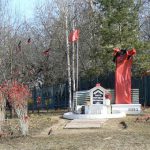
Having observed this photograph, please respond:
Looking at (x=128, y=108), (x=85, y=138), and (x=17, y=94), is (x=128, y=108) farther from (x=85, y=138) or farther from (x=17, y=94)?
(x=85, y=138)

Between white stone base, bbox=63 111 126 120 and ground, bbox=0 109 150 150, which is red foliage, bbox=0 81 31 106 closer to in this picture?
ground, bbox=0 109 150 150

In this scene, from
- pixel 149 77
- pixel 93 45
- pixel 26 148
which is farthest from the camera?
pixel 93 45

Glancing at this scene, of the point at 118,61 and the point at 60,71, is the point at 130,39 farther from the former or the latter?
the point at 60,71

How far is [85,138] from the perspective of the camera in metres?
12.2

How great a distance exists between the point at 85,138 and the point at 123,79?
8015 mm

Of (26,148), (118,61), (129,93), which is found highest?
(118,61)

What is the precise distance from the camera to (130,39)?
24266 millimetres

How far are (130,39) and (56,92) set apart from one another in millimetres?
4872

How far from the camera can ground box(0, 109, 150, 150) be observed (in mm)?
11047

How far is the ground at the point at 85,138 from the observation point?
1105cm

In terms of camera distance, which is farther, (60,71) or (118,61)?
(60,71)

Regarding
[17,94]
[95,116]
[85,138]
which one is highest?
[17,94]

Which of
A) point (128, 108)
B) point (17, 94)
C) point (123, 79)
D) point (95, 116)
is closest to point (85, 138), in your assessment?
point (17, 94)

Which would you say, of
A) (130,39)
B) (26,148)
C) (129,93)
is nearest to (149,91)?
(130,39)
